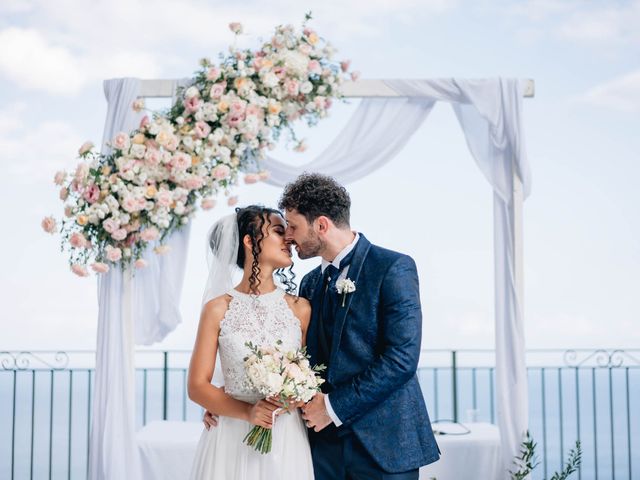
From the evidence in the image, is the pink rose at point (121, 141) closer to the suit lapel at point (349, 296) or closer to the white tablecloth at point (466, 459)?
the suit lapel at point (349, 296)

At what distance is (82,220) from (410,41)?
5.32 metres

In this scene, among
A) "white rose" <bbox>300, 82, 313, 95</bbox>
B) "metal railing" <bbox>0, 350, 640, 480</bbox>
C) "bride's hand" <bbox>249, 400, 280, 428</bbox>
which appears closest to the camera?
"bride's hand" <bbox>249, 400, 280, 428</bbox>

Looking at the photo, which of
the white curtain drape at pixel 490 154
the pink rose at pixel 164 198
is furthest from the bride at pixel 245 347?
the white curtain drape at pixel 490 154

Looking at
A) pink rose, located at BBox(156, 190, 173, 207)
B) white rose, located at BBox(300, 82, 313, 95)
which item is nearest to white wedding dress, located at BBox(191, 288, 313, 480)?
pink rose, located at BBox(156, 190, 173, 207)

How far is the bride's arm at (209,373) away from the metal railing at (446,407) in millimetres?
2200

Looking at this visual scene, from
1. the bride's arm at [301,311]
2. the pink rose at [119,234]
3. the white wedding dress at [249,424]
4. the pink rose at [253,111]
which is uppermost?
the pink rose at [253,111]

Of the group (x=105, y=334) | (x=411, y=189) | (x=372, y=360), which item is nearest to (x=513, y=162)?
(x=372, y=360)

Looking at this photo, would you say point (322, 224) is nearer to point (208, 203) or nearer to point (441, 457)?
point (208, 203)

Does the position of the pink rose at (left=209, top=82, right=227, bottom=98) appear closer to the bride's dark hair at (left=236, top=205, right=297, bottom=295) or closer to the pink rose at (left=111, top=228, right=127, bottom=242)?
the pink rose at (left=111, top=228, right=127, bottom=242)

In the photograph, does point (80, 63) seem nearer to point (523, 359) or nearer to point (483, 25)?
point (483, 25)

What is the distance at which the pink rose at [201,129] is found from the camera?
14.9 ft

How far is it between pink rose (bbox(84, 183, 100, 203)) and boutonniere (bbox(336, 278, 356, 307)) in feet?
6.31

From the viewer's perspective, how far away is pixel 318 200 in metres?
3.10

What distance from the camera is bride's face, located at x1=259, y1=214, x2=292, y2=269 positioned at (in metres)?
3.17
